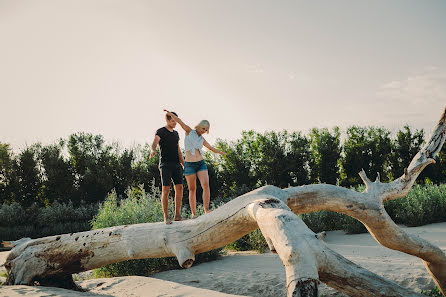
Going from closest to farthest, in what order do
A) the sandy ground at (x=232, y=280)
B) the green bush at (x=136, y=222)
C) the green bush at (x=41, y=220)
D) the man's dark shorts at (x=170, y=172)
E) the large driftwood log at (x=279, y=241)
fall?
the large driftwood log at (x=279, y=241), the sandy ground at (x=232, y=280), the man's dark shorts at (x=170, y=172), the green bush at (x=136, y=222), the green bush at (x=41, y=220)

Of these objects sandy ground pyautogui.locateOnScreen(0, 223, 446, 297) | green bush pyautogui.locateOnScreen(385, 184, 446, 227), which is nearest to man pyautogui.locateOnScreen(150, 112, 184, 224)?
sandy ground pyautogui.locateOnScreen(0, 223, 446, 297)

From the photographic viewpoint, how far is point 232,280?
240 inches

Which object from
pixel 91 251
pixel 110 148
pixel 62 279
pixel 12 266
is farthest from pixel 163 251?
pixel 110 148

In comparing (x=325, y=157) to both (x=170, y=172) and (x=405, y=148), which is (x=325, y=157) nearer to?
(x=405, y=148)

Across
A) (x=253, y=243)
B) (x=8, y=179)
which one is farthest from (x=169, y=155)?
(x=8, y=179)

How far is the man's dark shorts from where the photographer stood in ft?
19.7

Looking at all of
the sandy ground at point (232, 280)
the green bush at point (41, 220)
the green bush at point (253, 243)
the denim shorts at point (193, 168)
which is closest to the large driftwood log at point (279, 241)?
the sandy ground at point (232, 280)

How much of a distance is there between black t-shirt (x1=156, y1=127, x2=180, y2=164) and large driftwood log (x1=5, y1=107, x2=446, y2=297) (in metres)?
1.32

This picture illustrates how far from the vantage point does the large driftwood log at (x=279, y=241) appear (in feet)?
10.3

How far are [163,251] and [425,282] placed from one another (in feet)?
13.1

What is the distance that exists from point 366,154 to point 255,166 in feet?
15.6

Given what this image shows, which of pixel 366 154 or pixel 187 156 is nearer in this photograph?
pixel 187 156

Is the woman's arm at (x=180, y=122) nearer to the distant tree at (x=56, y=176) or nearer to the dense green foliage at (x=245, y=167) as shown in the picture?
the dense green foliage at (x=245, y=167)

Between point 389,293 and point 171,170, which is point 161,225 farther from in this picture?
point 389,293
